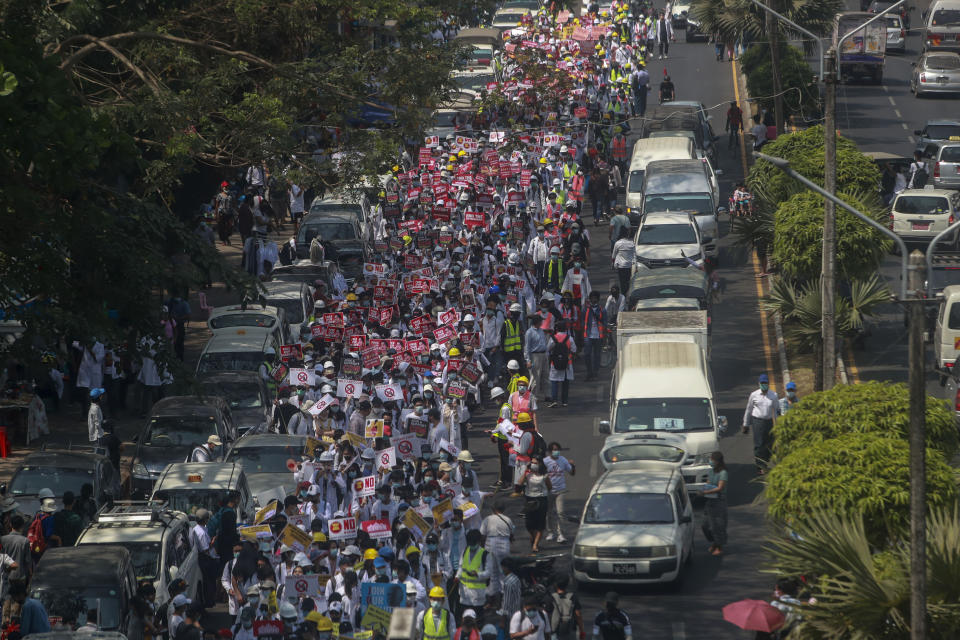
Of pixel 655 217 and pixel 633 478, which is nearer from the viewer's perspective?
pixel 633 478

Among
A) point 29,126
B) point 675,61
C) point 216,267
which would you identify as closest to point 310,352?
point 216,267

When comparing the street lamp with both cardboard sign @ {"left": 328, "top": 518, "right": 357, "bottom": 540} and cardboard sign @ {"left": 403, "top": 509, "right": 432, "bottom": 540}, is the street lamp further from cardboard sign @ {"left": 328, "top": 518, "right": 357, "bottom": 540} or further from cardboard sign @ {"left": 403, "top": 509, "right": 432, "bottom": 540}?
cardboard sign @ {"left": 328, "top": 518, "right": 357, "bottom": 540}

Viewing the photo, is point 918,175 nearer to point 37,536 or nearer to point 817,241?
point 817,241

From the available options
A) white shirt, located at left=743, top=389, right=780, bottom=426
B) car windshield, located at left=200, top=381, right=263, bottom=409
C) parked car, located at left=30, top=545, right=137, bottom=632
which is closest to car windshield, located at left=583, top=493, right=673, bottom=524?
white shirt, located at left=743, top=389, right=780, bottom=426

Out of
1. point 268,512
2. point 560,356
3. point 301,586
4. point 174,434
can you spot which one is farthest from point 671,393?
point 301,586

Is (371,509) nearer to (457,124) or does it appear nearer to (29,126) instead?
(29,126)
